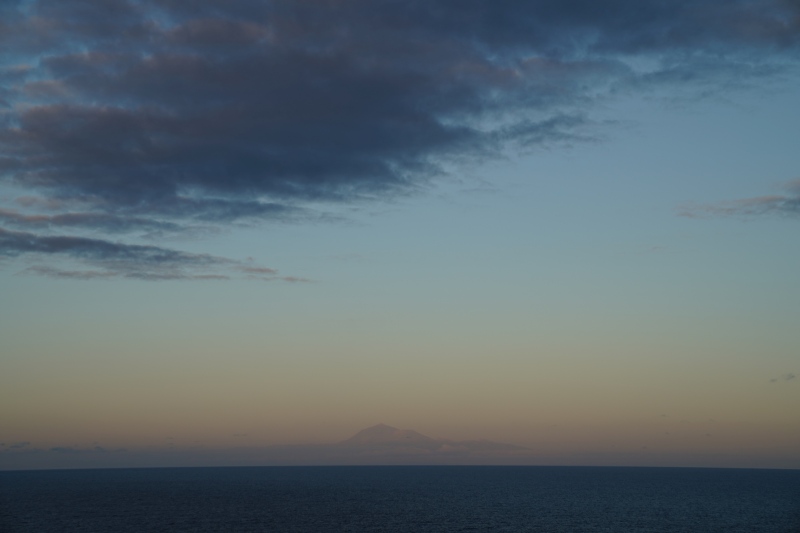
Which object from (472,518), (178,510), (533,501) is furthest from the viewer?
(533,501)

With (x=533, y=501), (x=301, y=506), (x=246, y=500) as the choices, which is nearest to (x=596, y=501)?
(x=533, y=501)

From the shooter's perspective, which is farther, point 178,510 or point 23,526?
point 178,510

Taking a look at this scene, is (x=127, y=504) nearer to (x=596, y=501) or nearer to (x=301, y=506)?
(x=301, y=506)

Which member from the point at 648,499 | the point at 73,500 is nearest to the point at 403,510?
the point at 648,499

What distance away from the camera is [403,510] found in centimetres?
15175

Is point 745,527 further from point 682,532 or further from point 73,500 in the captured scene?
point 73,500

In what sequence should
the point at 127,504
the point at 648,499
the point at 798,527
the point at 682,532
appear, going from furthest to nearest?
the point at 648,499
the point at 127,504
the point at 798,527
the point at 682,532

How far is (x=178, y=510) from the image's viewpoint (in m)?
151

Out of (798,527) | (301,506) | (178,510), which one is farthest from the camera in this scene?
(301,506)

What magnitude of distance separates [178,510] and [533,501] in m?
88.1

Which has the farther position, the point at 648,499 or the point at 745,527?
the point at 648,499

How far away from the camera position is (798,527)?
125m

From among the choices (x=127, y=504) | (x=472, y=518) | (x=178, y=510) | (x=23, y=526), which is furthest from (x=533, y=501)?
(x=23, y=526)

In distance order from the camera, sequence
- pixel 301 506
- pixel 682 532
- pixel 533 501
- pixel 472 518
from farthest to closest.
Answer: pixel 533 501 → pixel 301 506 → pixel 472 518 → pixel 682 532
